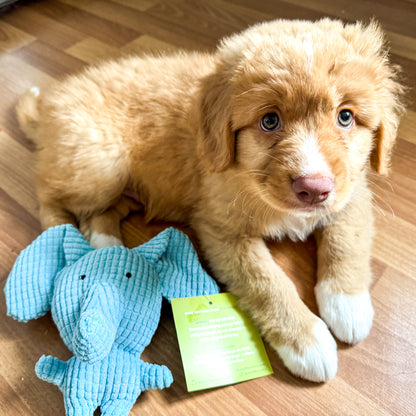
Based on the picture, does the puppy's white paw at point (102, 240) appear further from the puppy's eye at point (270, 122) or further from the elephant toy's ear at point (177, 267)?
the puppy's eye at point (270, 122)

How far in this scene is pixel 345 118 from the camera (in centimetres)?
124

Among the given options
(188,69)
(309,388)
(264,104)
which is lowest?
(309,388)

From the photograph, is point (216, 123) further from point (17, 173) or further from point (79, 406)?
point (17, 173)

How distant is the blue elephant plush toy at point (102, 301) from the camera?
1.17 meters

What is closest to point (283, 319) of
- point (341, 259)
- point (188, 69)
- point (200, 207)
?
point (341, 259)

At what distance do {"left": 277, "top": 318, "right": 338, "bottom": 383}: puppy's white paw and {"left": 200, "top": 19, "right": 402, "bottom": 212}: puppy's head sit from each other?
435 millimetres

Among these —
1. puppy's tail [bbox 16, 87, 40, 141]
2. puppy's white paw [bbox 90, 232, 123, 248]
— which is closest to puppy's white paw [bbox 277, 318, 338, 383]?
puppy's white paw [bbox 90, 232, 123, 248]

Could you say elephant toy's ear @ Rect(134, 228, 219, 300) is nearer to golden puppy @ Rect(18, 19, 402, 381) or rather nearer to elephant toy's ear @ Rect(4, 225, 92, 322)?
golden puppy @ Rect(18, 19, 402, 381)

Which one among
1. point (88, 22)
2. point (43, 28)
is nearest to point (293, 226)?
point (88, 22)

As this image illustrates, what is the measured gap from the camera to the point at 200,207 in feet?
5.57

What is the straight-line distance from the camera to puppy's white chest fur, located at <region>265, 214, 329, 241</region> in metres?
1.52

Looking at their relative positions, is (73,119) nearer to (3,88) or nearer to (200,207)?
(200,207)

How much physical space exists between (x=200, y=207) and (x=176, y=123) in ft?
1.21

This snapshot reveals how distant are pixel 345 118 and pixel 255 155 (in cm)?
30
